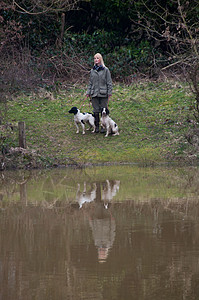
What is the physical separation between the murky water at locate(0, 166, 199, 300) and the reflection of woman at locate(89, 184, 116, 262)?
0.01 m

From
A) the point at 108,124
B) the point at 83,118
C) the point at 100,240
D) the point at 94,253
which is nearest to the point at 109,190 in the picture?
the point at 100,240

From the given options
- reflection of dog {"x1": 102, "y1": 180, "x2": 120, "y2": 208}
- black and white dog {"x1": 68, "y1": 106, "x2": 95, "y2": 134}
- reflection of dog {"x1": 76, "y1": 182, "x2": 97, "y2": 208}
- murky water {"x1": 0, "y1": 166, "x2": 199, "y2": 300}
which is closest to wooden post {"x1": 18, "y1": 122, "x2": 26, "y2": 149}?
black and white dog {"x1": 68, "y1": 106, "x2": 95, "y2": 134}

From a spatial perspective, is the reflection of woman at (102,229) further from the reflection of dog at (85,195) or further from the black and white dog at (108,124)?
the black and white dog at (108,124)

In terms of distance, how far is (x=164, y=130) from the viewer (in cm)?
1648

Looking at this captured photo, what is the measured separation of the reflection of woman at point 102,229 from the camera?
5.96m

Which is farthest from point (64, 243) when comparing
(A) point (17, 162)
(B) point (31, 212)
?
(A) point (17, 162)

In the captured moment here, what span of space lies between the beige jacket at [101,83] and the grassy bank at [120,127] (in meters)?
1.34

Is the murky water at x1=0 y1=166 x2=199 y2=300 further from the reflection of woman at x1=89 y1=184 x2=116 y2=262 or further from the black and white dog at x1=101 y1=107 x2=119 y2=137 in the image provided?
the black and white dog at x1=101 y1=107 x2=119 y2=137

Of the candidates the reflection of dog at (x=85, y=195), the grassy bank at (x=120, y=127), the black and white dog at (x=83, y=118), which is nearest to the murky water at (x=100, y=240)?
the reflection of dog at (x=85, y=195)

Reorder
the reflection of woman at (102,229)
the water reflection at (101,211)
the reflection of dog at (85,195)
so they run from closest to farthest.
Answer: the reflection of woman at (102,229), the water reflection at (101,211), the reflection of dog at (85,195)

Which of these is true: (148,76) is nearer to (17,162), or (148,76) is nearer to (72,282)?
(17,162)

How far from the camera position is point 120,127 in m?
17.0

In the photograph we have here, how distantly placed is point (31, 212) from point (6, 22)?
1651 centimetres

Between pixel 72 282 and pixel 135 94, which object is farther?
pixel 135 94
